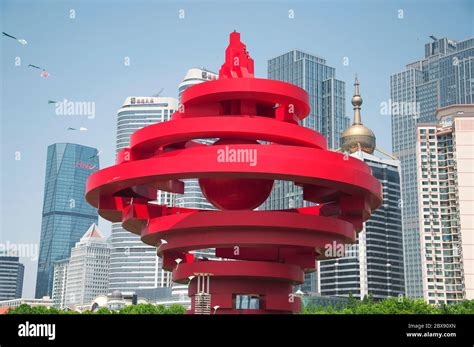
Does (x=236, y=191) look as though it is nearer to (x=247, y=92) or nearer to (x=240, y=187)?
(x=240, y=187)

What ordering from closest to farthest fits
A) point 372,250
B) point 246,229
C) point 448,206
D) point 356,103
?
point 246,229, point 448,206, point 372,250, point 356,103

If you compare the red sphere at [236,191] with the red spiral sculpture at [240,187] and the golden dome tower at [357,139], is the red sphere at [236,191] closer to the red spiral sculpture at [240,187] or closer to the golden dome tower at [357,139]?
the red spiral sculpture at [240,187]

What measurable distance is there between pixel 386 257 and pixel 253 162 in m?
136

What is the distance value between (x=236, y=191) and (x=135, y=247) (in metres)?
150

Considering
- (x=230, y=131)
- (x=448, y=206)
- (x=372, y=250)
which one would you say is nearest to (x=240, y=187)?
(x=230, y=131)

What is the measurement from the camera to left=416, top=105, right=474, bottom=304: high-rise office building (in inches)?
4943

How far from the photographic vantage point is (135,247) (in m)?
182

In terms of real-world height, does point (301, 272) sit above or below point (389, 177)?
below

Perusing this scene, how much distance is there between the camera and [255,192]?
36062 mm

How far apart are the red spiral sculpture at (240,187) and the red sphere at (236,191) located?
6cm
